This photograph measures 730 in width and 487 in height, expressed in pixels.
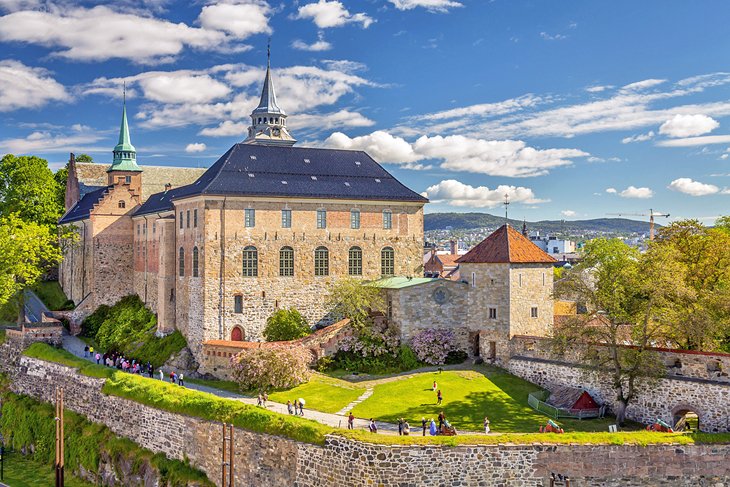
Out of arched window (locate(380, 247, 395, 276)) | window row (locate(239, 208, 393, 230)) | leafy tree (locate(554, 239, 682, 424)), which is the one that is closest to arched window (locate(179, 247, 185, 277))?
window row (locate(239, 208, 393, 230))

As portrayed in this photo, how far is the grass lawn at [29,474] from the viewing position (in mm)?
40781

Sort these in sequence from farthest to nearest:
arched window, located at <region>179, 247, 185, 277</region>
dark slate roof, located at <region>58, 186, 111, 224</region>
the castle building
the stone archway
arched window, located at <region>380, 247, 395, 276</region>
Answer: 1. dark slate roof, located at <region>58, 186, 111, 224</region>
2. arched window, located at <region>380, 247, 395, 276</region>
3. arched window, located at <region>179, 247, 185, 277</region>
4. the castle building
5. the stone archway

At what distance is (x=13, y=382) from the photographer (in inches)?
2020

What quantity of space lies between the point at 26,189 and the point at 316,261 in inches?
1386

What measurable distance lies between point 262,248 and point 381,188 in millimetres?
10368

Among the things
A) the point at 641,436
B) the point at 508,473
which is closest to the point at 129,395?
the point at 508,473

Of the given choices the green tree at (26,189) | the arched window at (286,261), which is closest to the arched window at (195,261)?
the arched window at (286,261)

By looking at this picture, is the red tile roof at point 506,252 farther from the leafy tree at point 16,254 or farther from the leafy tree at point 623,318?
the leafy tree at point 16,254

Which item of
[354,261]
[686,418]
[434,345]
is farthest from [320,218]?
[686,418]

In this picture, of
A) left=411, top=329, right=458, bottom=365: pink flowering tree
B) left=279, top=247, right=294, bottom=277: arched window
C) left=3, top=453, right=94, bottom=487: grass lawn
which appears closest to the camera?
left=3, top=453, right=94, bottom=487: grass lawn

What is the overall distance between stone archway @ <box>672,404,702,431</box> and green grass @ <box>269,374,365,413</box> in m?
15.6

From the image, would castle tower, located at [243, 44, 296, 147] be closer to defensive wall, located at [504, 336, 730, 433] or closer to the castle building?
the castle building

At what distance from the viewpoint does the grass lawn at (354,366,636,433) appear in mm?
34594

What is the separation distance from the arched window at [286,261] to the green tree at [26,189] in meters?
32.8
